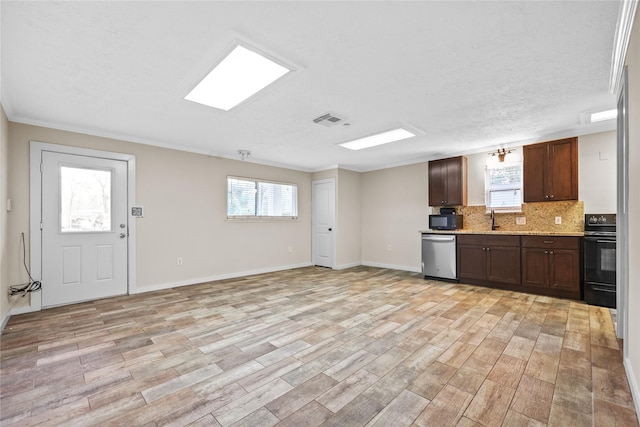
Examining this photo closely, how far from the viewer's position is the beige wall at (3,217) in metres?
3.06

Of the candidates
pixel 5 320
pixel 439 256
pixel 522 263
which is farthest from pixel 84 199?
pixel 522 263

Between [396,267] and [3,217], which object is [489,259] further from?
[3,217]

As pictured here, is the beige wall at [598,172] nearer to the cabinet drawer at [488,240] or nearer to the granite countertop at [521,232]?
the granite countertop at [521,232]

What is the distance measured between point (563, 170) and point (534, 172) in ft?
1.16

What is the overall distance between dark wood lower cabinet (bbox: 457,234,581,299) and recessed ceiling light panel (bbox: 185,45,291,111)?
4.23 m

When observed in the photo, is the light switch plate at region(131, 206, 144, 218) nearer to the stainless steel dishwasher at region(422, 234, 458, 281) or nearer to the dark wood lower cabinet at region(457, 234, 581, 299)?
the stainless steel dishwasher at region(422, 234, 458, 281)

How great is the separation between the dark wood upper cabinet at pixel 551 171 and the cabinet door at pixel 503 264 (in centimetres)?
93

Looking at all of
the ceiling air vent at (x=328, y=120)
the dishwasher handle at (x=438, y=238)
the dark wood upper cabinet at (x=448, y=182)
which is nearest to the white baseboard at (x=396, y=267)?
the dishwasher handle at (x=438, y=238)

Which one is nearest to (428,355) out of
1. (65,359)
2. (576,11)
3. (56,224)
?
(576,11)

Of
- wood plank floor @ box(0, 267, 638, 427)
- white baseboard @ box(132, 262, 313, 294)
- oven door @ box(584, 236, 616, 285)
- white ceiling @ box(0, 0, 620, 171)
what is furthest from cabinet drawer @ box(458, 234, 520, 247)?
white baseboard @ box(132, 262, 313, 294)

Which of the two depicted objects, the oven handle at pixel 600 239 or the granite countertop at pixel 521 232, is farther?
the granite countertop at pixel 521 232

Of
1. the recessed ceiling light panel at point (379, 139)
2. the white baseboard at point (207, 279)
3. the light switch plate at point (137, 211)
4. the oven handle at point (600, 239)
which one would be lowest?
the white baseboard at point (207, 279)

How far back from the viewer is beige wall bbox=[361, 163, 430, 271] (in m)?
6.09

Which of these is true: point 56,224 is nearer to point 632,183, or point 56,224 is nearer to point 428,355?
point 428,355
